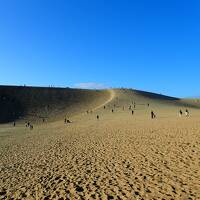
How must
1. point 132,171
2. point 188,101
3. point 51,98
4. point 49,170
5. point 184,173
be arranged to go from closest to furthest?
point 184,173 < point 132,171 < point 49,170 < point 51,98 < point 188,101

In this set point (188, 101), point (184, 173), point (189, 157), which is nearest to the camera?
point (184, 173)

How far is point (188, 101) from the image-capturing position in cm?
10731

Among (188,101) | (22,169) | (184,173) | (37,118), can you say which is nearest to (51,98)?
(37,118)

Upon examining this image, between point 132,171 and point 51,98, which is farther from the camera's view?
point 51,98

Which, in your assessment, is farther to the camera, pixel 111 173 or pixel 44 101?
pixel 44 101

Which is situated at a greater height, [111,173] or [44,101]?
[44,101]

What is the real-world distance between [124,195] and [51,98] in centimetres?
8503

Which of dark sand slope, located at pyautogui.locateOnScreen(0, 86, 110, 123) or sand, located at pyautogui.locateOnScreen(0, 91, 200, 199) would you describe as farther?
dark sand slope, located at pyautogui.locateOnScreen(0, 86, 110, 123)

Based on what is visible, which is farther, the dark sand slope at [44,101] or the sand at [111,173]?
the dark sand slope at [44,101]

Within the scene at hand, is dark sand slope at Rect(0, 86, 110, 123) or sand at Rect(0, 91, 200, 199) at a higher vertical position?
dark sand slope at Rect(0, 86, 110, 123)

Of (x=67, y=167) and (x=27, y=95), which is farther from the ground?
(x=27, y=95)

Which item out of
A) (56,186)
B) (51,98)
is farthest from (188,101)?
(56,186)

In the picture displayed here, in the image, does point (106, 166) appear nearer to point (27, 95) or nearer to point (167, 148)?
point (167, 148)

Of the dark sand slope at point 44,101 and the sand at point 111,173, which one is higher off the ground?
the dark sand slope at point 44,101
